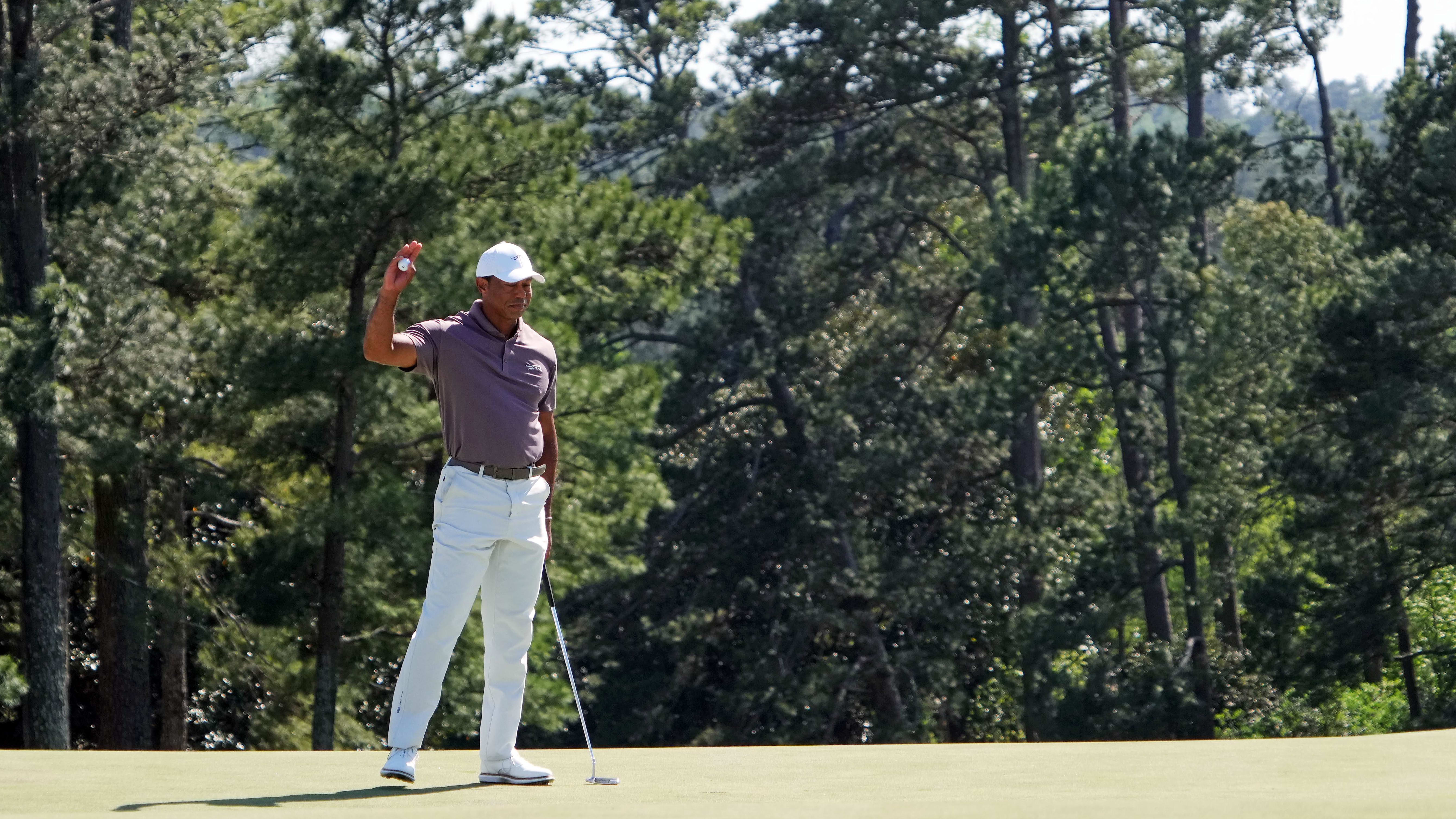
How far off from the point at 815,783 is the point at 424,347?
5.34 feet

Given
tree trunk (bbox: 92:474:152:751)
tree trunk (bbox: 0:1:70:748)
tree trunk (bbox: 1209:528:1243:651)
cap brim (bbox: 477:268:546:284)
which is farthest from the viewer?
tree trunk (bbox: 1209:528:1243:651)

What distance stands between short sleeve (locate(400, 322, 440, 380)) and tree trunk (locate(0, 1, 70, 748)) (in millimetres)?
8750

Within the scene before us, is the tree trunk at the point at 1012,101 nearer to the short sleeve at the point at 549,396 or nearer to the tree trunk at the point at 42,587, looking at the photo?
the tree trunk at the point at 42,587

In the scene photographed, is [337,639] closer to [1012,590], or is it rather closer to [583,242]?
[583,242]

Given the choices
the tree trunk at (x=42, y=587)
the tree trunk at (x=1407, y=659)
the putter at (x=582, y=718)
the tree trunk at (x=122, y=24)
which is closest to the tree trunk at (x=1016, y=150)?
the tree trunk at (x=1407, y=659)

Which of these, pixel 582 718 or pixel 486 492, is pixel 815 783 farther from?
pixel 486 492

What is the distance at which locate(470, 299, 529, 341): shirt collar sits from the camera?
5004 mm

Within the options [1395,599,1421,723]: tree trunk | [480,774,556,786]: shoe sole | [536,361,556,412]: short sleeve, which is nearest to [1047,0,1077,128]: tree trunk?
[1395,599,1421,723]: tree trunk

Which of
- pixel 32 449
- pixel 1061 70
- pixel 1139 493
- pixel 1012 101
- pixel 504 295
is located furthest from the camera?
pixel 1012 101

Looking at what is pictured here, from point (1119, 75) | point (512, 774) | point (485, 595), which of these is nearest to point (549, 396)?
point (485, 595)

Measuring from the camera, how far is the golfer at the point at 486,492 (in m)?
4.93

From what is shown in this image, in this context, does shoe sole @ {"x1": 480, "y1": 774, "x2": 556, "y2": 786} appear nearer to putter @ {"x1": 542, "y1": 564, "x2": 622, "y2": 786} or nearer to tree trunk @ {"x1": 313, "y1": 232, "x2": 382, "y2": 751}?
putter @ {"x1": 542, "y1": 564, "x2": 622, "y2": 786}

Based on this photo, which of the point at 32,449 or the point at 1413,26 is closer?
the point at 32,449

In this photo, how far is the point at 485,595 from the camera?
5.13m
